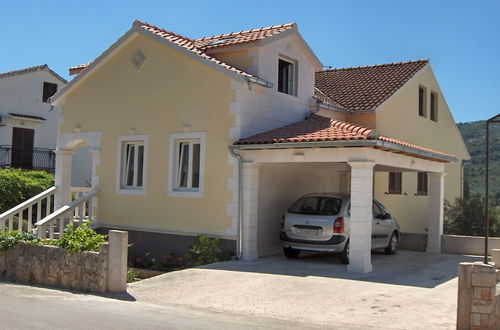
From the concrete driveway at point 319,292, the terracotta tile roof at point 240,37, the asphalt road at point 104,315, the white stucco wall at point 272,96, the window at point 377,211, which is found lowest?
the asphalt road at point 104,315

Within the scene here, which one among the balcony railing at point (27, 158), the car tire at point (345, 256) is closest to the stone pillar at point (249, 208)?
the car tire at point (345, 256)

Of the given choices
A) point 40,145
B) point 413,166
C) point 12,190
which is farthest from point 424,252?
point 40,145

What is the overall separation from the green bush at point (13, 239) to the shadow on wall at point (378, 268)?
3741mm

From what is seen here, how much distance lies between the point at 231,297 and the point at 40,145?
83.2ft

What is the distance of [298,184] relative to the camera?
51.0 feet

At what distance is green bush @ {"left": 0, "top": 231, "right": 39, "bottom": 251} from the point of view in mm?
11953

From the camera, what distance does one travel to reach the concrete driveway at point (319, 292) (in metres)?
8.50

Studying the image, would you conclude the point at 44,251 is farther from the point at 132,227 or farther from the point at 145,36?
the point at 145,36

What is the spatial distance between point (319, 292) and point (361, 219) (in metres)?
2.37

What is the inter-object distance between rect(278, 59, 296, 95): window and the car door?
397 cm

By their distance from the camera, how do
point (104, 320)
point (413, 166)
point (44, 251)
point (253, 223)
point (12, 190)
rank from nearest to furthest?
point (104, 320) < point (44, 251) < point (253, 223) < point (413, 166) < point (12, 190)

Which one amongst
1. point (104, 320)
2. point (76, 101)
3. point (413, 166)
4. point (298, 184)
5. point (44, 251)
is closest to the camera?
point (104, 320)

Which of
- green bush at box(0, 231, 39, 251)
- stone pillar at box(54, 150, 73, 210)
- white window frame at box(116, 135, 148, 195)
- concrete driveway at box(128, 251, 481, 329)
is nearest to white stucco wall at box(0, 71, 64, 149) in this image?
stone pillar at box(54, 150, 73, 210)

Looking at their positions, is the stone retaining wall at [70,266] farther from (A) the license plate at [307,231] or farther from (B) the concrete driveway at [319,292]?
(A) the license plate at [307,231]
